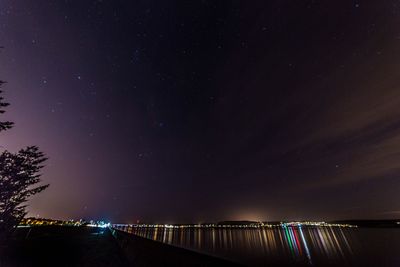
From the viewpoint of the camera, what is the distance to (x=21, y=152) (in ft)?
78.1

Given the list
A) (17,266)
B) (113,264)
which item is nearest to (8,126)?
(17,266)

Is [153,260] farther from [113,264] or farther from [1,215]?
[1,215]

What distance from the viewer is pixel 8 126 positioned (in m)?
12.5

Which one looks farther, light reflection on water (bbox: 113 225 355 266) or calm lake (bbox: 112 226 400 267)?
light reflection on water (bbox: 113 225 355 266)

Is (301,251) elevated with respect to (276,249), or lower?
lower

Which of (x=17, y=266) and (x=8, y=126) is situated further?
(x=8, y=126)

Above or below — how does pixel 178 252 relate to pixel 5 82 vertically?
below

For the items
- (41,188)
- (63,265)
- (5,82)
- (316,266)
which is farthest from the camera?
(316,266)

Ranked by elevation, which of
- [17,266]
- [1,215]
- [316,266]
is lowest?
[17,266]

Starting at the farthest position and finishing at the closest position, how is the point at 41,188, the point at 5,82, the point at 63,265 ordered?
the point at 41,188
the point at 5,82
the point at 63,265

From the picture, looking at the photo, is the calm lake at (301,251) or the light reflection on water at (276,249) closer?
the calm lake at (301,251)

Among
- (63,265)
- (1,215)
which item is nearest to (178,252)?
(63,265)

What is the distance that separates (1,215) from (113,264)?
12931 millimetres

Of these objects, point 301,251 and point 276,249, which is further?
point 276,249
